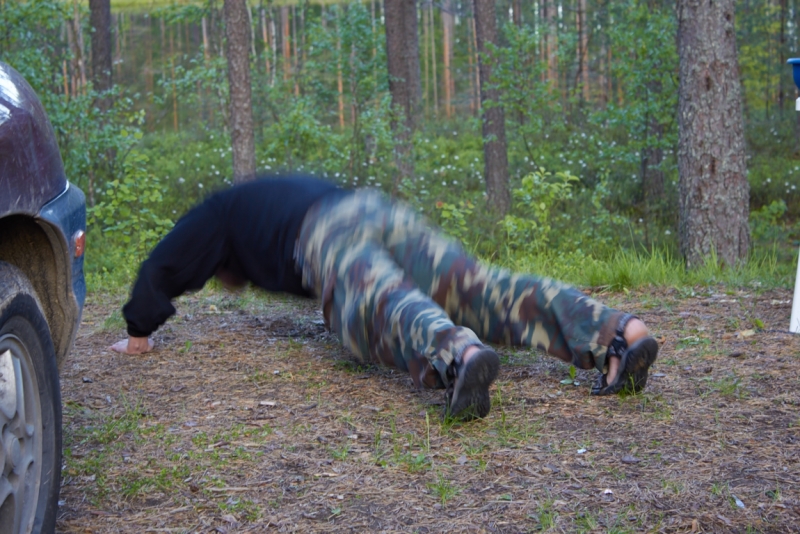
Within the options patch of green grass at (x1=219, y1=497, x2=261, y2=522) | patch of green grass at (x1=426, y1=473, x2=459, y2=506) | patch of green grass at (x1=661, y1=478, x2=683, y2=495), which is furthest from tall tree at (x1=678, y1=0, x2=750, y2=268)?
patch of green grass at (x1=219, y1=497, x2=261, y2=522)

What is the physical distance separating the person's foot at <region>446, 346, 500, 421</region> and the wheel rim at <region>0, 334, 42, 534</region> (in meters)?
1.33

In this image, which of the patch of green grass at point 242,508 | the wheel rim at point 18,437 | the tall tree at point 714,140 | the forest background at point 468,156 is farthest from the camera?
the forest background at point 468,156

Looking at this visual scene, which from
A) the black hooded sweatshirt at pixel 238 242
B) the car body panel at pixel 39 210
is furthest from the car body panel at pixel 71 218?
the black hooded sweatshirt at pixel 238 242

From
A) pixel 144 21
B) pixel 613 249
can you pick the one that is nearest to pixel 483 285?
pixel 613 249

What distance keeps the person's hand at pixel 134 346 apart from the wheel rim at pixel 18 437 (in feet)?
6.64

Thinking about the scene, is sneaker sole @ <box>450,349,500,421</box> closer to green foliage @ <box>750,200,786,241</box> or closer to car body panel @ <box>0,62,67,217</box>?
car body panel @ <box>0,62,67,217</box>

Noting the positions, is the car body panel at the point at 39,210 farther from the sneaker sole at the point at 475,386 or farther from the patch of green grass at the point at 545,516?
the patch of green grass at the point at 545,516

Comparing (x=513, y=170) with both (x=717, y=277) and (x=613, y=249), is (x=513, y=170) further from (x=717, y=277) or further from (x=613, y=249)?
(x=717, y=277)

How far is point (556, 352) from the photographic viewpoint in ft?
10.2

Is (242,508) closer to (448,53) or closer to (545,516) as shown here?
(545,516)

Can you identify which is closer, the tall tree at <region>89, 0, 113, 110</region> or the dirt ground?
the dirt ground

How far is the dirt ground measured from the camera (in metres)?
2.30

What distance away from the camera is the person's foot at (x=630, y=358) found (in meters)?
2.94

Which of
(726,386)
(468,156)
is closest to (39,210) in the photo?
(726,386)
